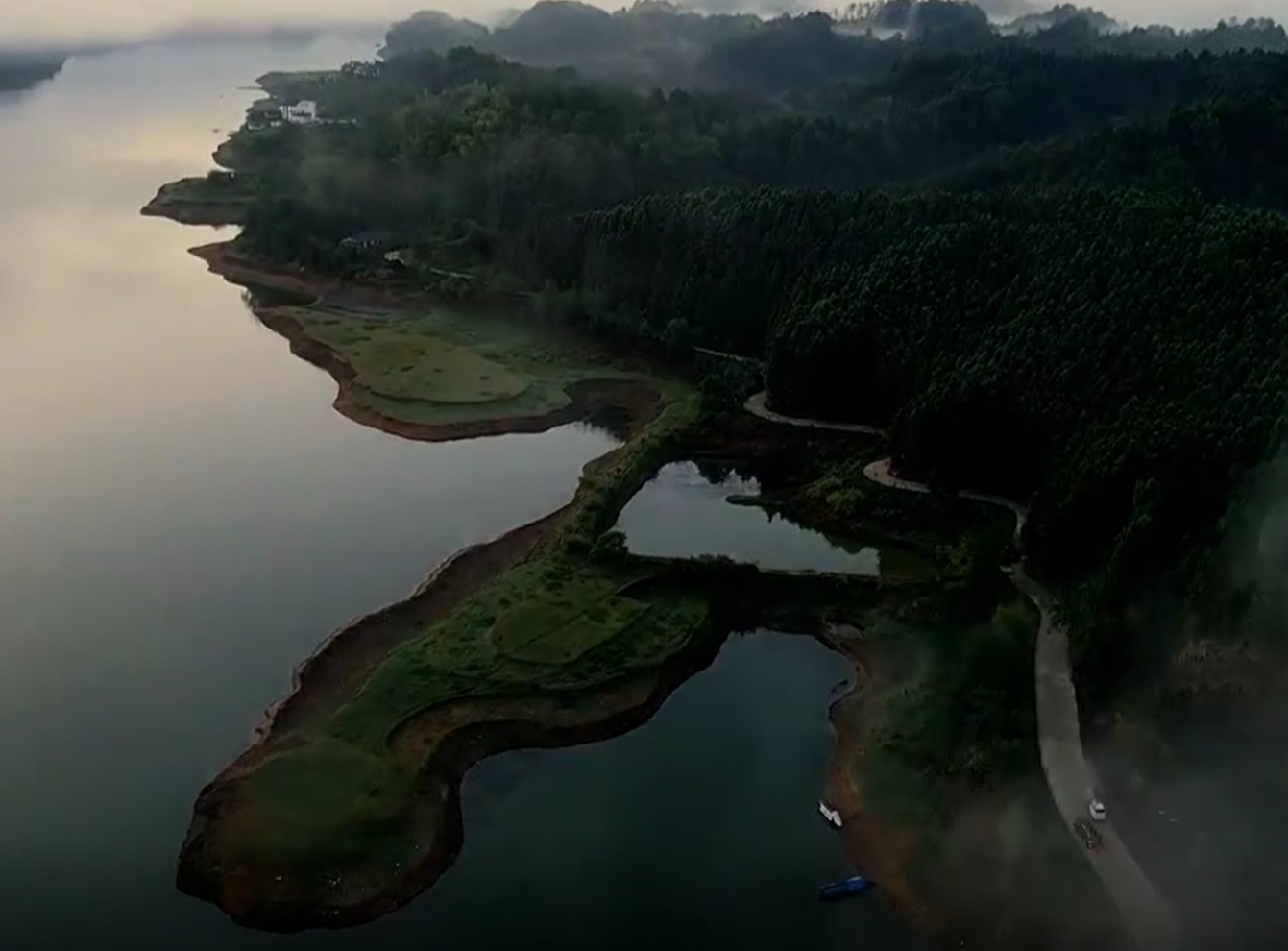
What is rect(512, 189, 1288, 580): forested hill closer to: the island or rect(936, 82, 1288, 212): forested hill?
the island

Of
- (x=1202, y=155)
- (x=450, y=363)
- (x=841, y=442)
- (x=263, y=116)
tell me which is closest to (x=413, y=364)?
(x=450, y=363)

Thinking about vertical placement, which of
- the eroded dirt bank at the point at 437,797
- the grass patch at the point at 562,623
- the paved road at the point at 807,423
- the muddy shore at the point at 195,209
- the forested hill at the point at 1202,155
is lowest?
the muddy shore at the point at 195,209

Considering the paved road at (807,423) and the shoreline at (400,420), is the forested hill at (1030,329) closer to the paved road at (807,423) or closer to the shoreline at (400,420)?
the paved road at (807,423)

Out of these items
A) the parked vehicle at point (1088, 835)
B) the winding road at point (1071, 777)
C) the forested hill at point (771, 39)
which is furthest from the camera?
Result: the forested hill at point (771, 39)

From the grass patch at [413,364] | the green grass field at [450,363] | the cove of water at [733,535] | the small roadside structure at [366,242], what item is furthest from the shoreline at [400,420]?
the cove of water at [733,535]

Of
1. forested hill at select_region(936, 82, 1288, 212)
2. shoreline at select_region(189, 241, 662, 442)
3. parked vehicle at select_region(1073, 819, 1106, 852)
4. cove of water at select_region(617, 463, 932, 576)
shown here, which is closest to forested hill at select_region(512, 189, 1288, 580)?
cove of water at select_region(617, 463, 932, 576)
